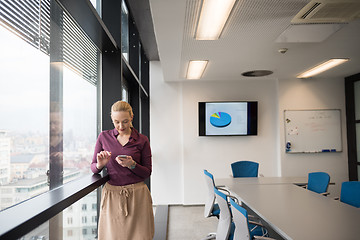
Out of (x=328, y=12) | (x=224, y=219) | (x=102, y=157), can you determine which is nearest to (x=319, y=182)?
(x=224, y=219)

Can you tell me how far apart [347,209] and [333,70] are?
13.2 ft

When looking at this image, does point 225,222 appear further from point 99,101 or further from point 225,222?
point 99,101

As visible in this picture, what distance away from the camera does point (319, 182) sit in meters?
4.37

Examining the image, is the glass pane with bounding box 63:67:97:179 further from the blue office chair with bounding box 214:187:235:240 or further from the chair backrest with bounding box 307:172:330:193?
the chair backrest with bounding box 307:172:330:193

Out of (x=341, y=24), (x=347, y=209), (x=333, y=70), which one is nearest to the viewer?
(x=347, y=209)

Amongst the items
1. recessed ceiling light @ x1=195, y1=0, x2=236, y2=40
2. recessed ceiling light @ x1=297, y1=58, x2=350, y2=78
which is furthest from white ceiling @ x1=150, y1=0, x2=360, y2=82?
recessed ceiling light @ x1=297, y1=58, x2=350, y2=78

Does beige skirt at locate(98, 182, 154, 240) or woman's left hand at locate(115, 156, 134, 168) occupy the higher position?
woman's left hand at locate(115, 156, 134, 168)

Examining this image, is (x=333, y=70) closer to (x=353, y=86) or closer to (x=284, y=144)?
(x=353, y=86)

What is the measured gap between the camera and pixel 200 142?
7.02 metres

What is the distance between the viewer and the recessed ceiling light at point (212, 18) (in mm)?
2809

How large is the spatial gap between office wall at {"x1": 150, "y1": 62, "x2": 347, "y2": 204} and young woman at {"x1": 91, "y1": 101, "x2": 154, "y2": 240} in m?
4.69

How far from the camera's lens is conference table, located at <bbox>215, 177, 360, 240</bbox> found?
2.28 metres

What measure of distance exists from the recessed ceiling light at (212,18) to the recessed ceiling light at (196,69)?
1.38m

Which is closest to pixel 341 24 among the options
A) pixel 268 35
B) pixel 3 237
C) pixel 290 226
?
pixel 268 35
